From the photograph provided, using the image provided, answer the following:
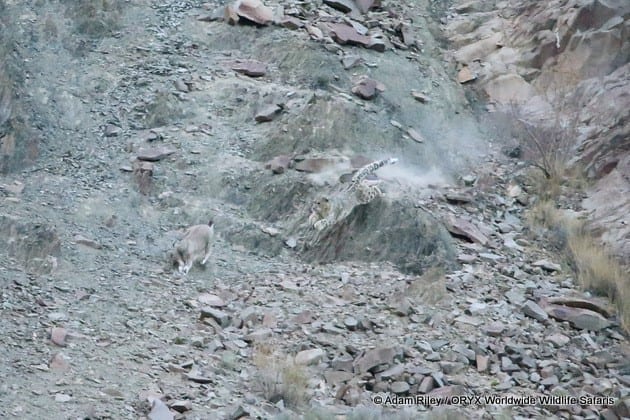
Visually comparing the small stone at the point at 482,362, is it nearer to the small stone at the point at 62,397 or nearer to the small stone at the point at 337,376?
the small stone at the point at 337,376

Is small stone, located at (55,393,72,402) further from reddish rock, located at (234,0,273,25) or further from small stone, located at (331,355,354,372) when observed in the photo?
reddish rock, located at (234,0,273,25)

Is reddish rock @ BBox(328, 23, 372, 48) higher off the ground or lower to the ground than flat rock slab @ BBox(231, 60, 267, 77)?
higher

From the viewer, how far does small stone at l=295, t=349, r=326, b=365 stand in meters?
8.95

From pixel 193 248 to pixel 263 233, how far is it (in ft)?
3.67

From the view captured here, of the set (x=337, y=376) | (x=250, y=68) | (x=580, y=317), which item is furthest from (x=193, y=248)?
(x=250, y=68)

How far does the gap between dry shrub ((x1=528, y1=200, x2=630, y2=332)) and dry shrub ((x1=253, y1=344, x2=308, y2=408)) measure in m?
3.47

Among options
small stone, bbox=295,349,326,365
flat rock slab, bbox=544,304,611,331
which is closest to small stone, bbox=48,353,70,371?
small stone, bbox=295,349,326,365

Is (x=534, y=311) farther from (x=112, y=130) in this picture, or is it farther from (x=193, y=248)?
(x=112, y=130)

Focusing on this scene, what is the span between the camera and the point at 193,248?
33.9ft

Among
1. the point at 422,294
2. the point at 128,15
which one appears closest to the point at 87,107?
the point at 128,15

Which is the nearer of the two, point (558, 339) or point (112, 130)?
point (558, 339)

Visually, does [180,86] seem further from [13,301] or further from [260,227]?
[13,301]

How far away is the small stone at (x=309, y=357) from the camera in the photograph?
29.4 feet

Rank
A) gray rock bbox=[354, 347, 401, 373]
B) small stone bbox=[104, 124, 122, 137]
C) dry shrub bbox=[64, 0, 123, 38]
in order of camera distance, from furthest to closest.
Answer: dry shrub bbox=[64, 0, 123, 38]
small stone bbox=[104, 124, 122, 137]
gray rock bbox=[354, 347, 401, 373]
